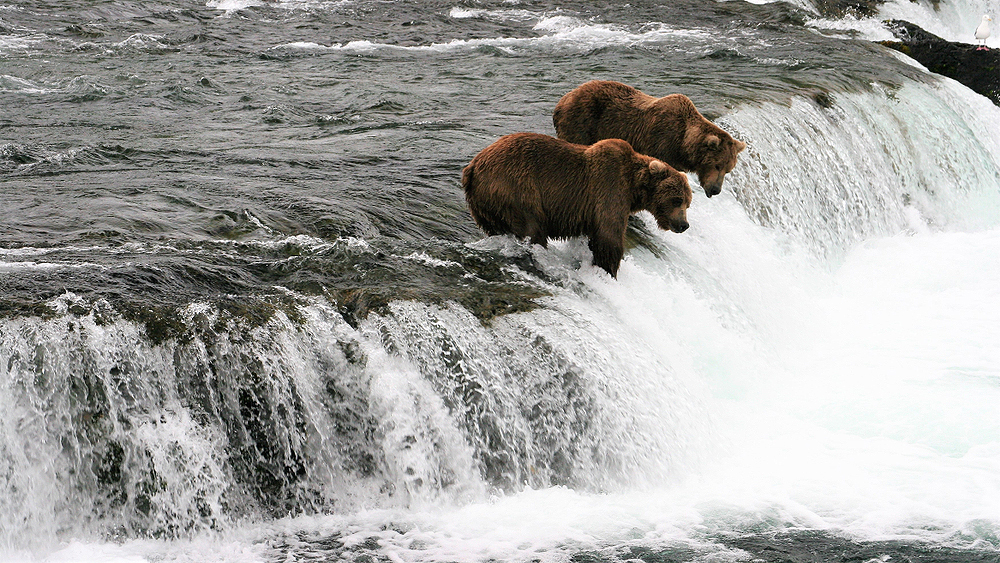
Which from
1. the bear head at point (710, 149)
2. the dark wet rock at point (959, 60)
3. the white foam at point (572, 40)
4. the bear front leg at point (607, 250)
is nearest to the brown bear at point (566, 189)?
the bear front leg at point (607, 250)

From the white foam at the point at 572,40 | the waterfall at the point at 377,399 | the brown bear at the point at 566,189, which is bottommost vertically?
the waterfall at the point at 377,399

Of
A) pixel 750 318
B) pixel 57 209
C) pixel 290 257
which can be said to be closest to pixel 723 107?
pixel 750 318

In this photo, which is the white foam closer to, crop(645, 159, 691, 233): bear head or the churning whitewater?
the churning whitewater

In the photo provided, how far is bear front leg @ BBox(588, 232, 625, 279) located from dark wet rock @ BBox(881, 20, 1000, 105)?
10.9 meters

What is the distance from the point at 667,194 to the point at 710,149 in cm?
116

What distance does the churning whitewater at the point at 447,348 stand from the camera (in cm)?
484

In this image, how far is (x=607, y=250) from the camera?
6.36 m

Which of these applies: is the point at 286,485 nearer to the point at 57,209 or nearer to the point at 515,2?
the point at 57,209

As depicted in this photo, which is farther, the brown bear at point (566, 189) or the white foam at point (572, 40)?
the white foam at point (572, 40)

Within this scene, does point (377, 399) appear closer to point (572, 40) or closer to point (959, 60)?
point (572, 40)

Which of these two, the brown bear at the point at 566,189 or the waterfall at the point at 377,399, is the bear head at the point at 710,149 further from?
the brown bear at the point at 566,189

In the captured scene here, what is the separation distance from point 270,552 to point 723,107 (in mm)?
7148

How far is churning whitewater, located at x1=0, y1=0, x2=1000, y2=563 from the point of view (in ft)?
15.9

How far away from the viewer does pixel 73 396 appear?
4.71 meters
